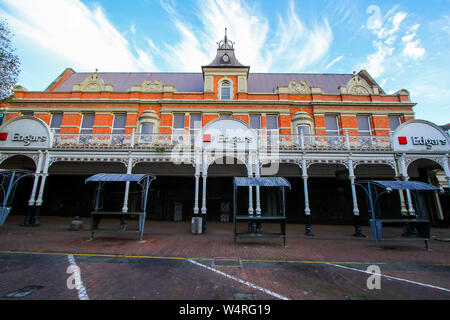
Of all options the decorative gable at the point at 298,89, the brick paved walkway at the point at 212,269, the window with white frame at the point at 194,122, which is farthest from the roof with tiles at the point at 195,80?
the brick paved walkway at the point at 212,269

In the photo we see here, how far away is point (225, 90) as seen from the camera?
1795 cm

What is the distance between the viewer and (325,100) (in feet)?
57.5

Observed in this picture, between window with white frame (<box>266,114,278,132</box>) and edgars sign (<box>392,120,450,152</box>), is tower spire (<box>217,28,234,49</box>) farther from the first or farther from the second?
edgars sign (<box>392,120,450,152</box>)

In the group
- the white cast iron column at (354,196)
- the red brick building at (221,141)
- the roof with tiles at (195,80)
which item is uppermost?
the roof with tiles at (195,80)

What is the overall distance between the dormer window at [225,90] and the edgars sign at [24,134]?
1297cm

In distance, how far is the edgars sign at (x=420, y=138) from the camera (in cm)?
1105

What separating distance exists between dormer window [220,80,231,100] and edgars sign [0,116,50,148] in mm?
12968

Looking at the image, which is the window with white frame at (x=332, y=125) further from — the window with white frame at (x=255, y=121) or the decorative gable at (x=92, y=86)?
the decorative gable at (x=92, y=86)

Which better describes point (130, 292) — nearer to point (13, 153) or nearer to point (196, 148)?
point (196, 148)

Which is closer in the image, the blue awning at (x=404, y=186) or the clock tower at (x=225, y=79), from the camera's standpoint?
the blue awning at (x=404, y=186)

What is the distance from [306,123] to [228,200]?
880 centimetres

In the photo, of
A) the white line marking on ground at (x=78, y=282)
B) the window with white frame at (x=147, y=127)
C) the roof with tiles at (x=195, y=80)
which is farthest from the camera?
the roof with tiles at (x=195, y=80)

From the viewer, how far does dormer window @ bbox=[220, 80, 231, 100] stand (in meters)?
17.8

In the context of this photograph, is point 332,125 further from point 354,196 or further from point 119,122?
point 119,122
